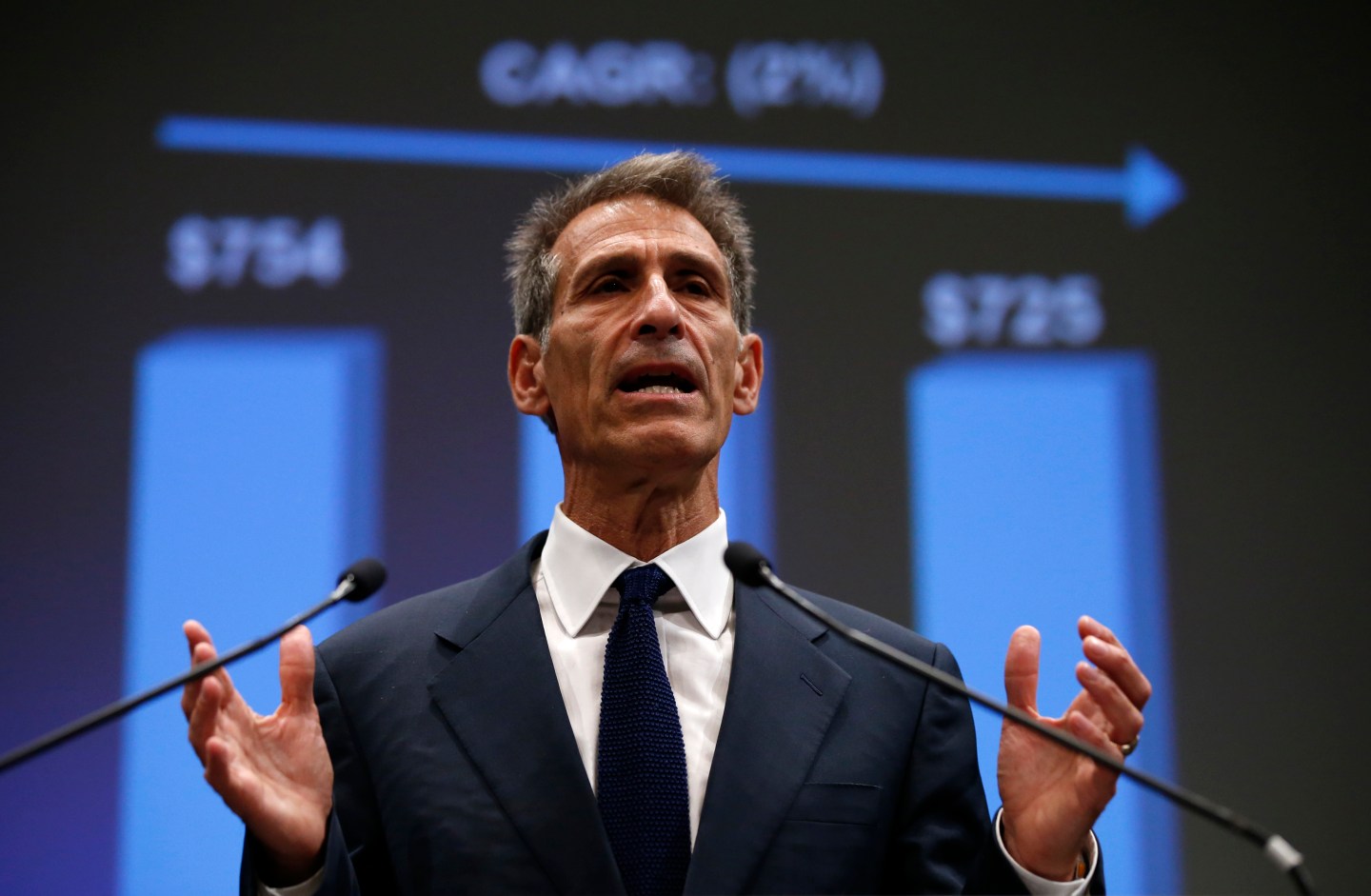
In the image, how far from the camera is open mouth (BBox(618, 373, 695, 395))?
1.93m

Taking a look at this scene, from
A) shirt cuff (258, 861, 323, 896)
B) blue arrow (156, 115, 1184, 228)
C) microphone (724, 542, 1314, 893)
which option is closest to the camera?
microphone (724, 542, 1314, 893)

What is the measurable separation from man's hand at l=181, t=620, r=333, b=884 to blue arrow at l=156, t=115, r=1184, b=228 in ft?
4.97

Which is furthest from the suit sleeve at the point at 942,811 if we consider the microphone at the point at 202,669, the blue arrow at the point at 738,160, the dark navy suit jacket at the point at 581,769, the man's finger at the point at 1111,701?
the blue arrow at the point at 738,160

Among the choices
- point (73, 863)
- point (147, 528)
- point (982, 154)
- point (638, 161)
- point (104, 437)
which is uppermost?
point (982, 154)

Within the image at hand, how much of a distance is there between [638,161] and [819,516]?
2.92 feet

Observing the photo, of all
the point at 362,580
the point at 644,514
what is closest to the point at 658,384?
the point at 644,514

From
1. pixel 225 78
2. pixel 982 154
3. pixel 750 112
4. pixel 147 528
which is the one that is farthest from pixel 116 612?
pixel 982 154

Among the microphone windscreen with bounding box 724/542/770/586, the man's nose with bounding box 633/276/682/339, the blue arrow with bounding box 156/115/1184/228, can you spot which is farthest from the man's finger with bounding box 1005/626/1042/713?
the blue arrow with bounding box 156/115/1184/228

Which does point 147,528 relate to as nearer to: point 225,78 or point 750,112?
point 225,78

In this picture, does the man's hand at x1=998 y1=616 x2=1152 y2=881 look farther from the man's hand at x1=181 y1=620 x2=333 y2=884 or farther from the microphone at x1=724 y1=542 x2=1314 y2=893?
the man's hand at x1=181 y1=620 x2=333 y2=884

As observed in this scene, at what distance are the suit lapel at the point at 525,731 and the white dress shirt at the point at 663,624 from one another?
40 mm

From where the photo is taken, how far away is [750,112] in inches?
112

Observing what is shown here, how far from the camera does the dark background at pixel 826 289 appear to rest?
2.55 m

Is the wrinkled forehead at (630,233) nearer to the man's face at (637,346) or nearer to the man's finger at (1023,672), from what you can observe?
the man's face at (637,346)
